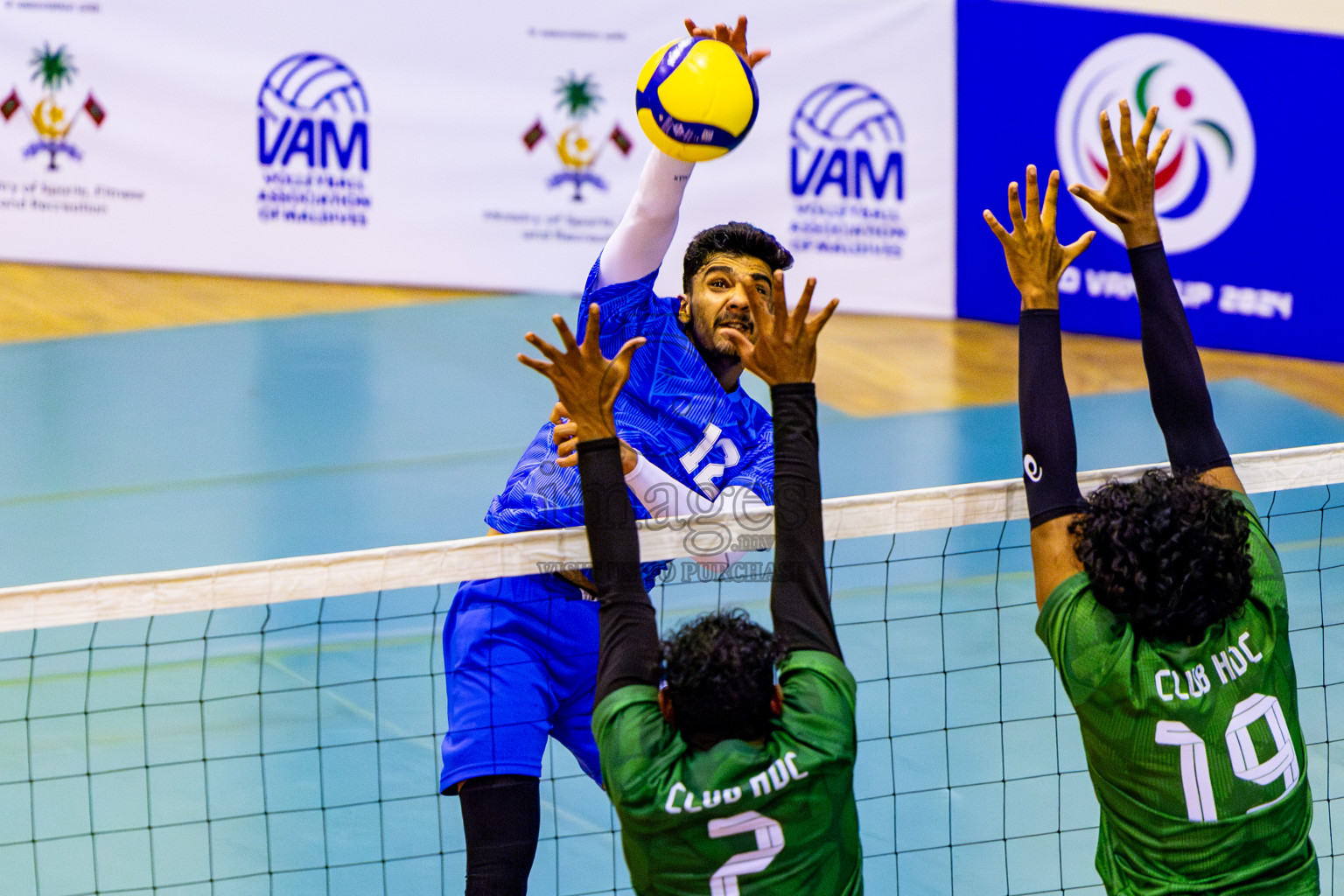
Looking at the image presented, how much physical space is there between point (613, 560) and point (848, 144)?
995 centimetres

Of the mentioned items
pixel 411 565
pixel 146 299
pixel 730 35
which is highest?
pixel 730 35

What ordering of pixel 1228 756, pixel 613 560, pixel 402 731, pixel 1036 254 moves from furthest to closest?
pixel 402 731 → pixel 1036 254 → pixel 613 560 → pixel 1228 756

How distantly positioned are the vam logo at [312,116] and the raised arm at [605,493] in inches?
398

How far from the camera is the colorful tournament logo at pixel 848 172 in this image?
41.3 feet

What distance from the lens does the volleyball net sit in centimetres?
394

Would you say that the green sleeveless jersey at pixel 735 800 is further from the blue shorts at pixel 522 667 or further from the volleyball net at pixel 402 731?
the blue shorts at pixel 522 667

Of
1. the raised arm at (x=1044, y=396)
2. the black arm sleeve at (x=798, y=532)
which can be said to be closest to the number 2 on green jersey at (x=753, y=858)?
Answer: the black arm sleeve at (x=798, y=532)

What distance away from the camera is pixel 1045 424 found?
3.38m

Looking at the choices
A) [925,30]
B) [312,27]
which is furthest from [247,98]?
[925,30]

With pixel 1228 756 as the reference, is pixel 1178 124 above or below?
above

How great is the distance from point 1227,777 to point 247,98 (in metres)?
11.4

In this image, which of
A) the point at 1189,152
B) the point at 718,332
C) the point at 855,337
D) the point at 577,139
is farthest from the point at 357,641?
the point at 1189,152

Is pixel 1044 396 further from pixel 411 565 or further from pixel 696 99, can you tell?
pixel 411 565

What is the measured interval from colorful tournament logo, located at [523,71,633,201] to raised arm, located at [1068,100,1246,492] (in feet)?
30.8
